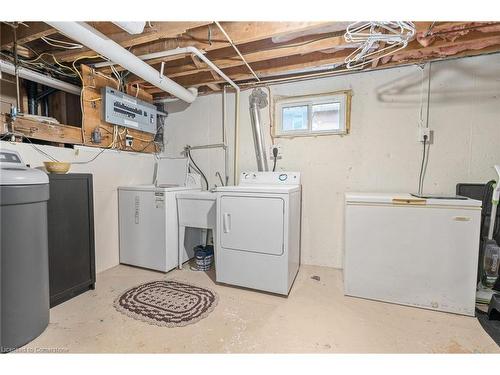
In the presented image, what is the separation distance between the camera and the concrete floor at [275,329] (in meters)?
1.40

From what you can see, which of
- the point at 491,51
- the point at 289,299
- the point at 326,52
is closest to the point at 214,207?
the point at 289,299

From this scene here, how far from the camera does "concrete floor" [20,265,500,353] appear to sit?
4.59 ft

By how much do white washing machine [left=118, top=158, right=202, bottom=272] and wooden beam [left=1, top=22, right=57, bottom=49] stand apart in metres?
1.46

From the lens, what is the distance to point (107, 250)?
2.56 meters

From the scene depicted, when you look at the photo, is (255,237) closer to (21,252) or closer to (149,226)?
(149,226)

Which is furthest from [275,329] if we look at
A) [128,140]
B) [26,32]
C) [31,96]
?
[31,96]

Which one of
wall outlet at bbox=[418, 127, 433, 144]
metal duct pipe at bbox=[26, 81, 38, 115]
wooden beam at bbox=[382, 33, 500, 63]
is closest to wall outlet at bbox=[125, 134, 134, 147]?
metal duct pipe at bbox=[26, 81, 38, 115]

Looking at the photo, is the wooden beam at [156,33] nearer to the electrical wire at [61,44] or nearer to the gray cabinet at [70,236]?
the electrical wire at [61,44]

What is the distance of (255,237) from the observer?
Answer: 80.2 inches

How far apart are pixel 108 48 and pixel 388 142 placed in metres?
2.70

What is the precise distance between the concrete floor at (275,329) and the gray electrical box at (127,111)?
1.79m

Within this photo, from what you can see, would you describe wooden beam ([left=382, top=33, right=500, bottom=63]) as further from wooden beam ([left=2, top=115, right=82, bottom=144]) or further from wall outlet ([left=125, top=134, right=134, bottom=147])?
wooden beam ([left=2, top=115, right=82, bottom=144])

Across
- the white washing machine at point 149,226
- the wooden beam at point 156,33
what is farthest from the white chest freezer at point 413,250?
the wooden beam at point 156,33

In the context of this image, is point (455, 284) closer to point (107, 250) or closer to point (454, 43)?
point (454, 43)
